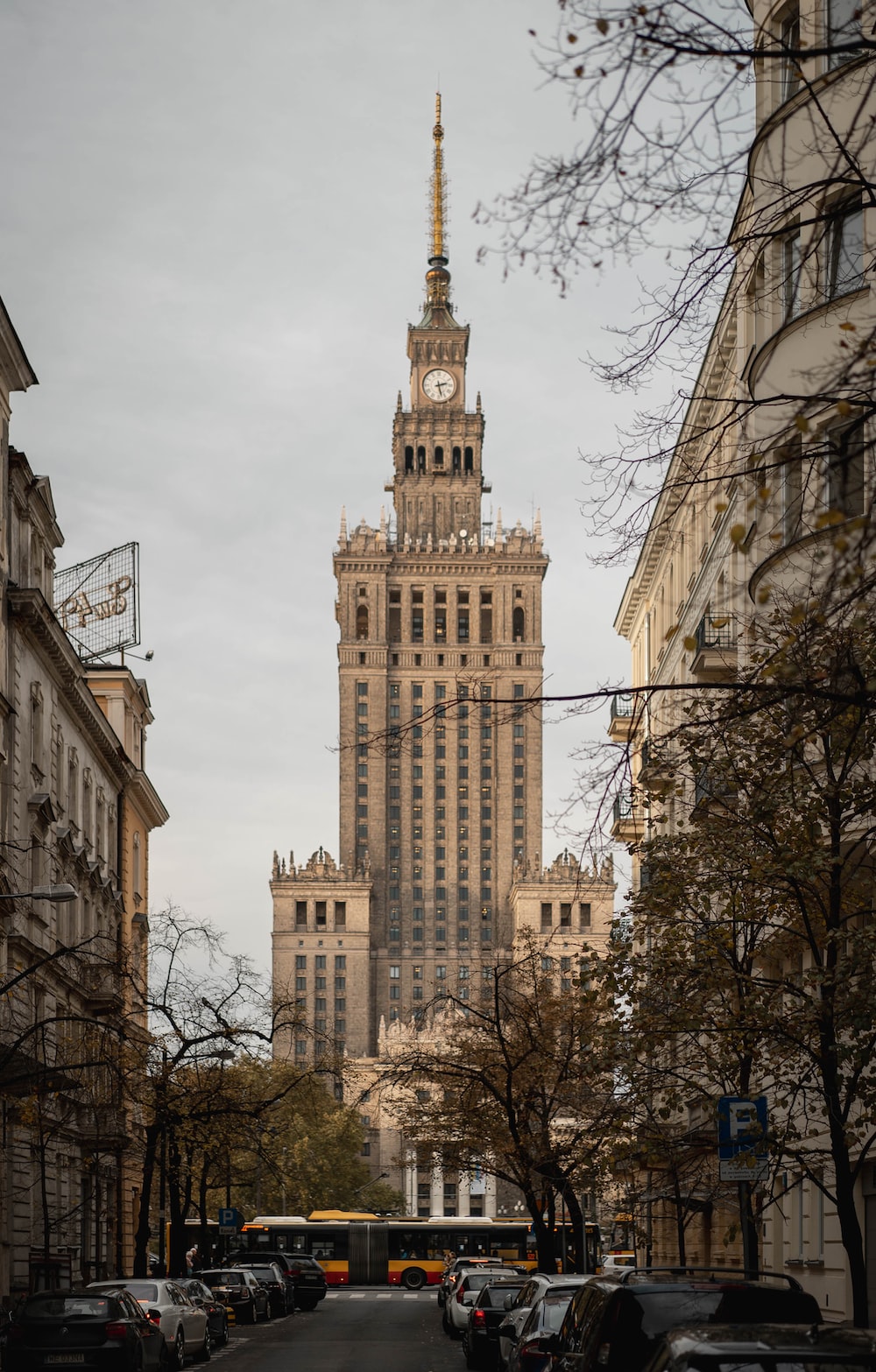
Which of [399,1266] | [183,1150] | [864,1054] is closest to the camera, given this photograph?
[864,1054]

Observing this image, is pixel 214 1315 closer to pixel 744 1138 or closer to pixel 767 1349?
pixel 744 1138

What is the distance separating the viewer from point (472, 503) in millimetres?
187875

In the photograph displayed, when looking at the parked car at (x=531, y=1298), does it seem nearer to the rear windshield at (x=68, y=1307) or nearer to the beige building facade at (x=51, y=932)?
the rear windshield at (x=68, y=1307)

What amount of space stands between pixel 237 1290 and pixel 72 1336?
27060 millimetres

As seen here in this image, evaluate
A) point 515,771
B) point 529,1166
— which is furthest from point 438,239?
point 529,1166

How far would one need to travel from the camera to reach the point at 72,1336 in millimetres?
23859

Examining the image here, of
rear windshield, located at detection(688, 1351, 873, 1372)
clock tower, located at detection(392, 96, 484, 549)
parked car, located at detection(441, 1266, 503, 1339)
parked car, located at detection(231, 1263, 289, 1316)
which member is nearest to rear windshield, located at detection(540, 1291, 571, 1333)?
rear windshield, located at detection(688, 1351, 873, 1372)

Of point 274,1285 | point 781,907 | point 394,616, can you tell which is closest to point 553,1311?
point 781,907

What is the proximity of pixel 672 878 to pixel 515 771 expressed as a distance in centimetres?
15496

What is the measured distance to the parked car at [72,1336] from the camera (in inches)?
932

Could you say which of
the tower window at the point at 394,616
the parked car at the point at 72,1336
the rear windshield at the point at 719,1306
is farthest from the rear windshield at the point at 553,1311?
the tower window at the point at 394,616

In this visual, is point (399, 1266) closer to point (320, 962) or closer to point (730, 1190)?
point (730, 1190)

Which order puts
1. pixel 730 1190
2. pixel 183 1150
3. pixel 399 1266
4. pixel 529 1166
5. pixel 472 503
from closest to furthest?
pixel 730 1190 → pixel 529 1166 → pixel 183 1150 → pixel 399 1266 → pixel 472 503

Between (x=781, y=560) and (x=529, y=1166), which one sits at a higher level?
(x=781, y=560)
